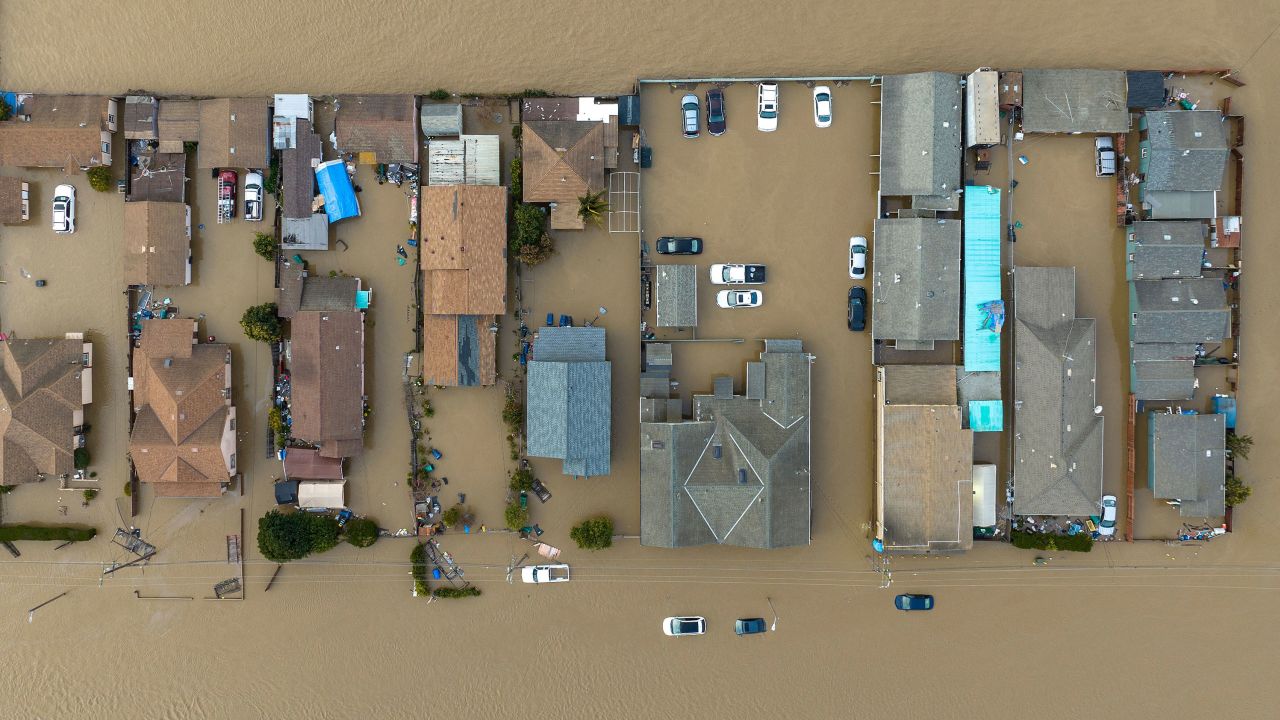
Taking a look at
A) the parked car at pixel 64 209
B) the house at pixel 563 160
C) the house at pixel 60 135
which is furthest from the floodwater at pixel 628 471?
the house at pixel 563 160

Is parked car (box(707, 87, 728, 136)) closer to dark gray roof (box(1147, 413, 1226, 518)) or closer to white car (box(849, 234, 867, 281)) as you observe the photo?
white car (box(849, 234, 867, 281))

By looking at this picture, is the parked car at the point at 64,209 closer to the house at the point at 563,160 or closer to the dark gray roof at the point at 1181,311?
the house at the point at 563,160

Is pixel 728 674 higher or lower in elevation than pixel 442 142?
lower

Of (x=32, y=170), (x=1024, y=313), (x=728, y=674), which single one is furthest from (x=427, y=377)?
(x=1024, y=313)

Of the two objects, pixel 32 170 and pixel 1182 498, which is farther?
pixel 32 170

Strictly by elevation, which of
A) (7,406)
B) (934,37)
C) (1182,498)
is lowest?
(1182,498)

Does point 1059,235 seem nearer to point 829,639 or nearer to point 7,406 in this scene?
point 829,639
